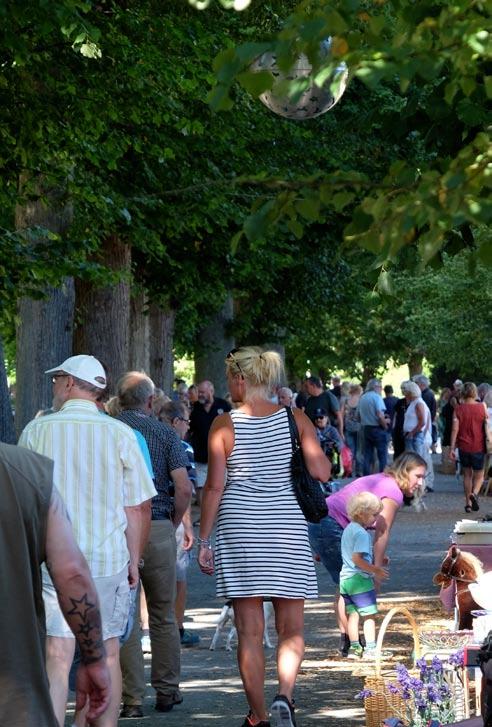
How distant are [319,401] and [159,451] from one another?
15685 mm

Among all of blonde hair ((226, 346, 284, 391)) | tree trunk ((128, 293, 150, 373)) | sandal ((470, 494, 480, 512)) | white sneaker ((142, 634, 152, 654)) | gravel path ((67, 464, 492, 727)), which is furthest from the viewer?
tree trunk ((128, 293, 150, 373))

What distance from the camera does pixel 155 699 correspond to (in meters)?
9.60

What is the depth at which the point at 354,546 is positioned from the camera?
34.5ft

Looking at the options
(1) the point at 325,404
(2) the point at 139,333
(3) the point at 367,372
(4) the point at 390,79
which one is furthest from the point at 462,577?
(3) the point at 367,372

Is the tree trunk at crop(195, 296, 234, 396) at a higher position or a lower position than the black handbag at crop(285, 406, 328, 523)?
higher

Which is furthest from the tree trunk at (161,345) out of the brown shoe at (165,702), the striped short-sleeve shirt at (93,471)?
the striped short-sleeve shirt at (93,471)

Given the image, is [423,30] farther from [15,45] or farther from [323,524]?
[15,45]

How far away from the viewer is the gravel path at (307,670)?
8969 mm

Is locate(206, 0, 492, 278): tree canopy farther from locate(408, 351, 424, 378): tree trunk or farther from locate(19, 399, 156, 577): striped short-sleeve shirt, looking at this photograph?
locate(408, 351, 424, 378): tree trunk

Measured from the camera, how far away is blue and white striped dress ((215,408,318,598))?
26.5ft

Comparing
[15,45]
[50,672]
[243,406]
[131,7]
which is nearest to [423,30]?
[50,672]

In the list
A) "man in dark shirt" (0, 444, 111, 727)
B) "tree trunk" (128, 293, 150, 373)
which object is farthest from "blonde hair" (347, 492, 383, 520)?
"tree trunk" (128, 293, 150, 373)

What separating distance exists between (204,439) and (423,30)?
1783cm

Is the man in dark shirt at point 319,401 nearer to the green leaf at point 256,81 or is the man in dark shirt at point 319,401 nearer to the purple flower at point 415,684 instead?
the purple flower at point 415,684
